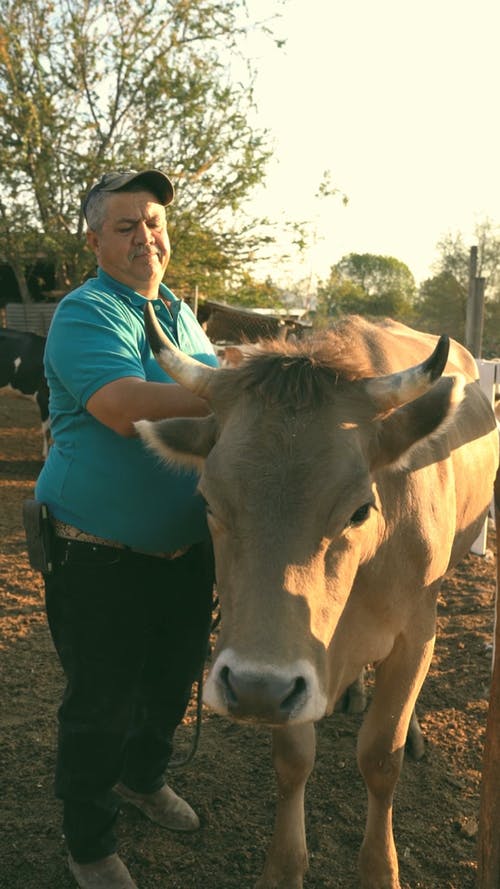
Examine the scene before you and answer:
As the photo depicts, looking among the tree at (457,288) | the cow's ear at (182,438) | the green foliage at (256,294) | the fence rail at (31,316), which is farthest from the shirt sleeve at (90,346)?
the tree at (457,288)

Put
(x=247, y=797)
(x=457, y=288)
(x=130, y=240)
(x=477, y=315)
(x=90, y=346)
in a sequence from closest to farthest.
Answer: (x=90, y=346), (x=130, y=240), (x=247, y=797), (x=477, y=315), (x=457, y=288)

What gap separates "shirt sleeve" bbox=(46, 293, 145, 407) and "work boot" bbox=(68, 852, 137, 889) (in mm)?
1827

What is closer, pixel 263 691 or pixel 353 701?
pixel 263 691

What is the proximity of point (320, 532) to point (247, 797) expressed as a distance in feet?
6.35

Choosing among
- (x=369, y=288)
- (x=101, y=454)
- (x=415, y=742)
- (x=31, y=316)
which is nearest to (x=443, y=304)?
(x=31, y=316)

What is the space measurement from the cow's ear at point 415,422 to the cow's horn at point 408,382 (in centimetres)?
5

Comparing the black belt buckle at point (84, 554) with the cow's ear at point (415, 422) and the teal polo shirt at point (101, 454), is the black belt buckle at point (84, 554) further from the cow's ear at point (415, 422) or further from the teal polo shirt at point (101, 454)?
the cow's ear at point (415, 422)

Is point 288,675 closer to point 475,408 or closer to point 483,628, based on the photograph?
point 475,408

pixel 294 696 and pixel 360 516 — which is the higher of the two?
pixel 360 516

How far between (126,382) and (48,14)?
1414 cm

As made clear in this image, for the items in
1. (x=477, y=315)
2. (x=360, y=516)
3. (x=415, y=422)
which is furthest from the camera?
(x=477, y=315)

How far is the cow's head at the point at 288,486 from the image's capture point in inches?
95.4

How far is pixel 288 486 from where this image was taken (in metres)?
2.62

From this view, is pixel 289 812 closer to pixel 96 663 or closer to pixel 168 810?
pixel 168 810
